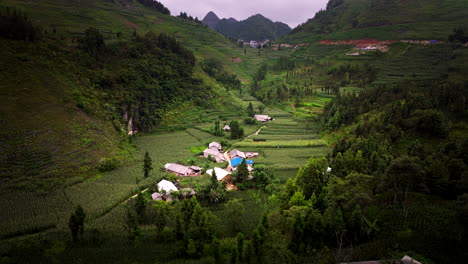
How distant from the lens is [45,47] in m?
44.3

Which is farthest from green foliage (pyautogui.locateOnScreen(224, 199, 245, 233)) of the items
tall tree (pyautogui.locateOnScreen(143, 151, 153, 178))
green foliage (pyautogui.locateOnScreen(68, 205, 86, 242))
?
tall tree (pyautogui.locateOnScreen(143, 151, 153, 178))

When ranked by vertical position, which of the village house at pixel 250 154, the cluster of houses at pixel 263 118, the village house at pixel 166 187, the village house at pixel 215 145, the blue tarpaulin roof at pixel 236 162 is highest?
the cluster of houses at pixel 263 118

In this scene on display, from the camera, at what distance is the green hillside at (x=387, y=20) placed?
2891 inches

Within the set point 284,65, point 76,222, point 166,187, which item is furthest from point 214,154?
point 284,65

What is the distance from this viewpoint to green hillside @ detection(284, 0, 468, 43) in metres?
73.4

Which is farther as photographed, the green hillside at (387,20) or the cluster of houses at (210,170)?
the green hillside at (387,20)

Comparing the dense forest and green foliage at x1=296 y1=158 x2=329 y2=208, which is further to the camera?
green foliage at x1=296 y1=158 x2=329 y2=208

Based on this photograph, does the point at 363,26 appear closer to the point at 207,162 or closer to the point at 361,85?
the point at 361,85

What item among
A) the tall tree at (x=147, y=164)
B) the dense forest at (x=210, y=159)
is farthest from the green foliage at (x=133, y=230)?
the tall tree at (x=147, y=164)

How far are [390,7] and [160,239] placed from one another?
11743 centimetres

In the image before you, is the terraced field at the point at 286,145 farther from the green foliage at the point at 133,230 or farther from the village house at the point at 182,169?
the green foliage at the point at 133,230

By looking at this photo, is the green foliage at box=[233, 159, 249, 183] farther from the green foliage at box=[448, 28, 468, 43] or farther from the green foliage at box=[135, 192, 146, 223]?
the green foliage at box=[448, 28, 468, 43]

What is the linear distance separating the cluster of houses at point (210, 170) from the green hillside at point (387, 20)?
62965mm

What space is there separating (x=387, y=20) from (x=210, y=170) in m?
94.6
